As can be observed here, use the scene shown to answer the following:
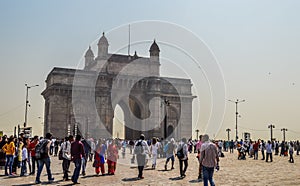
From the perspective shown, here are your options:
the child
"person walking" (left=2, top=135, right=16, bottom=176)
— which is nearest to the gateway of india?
the child

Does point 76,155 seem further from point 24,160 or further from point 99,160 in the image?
point 24,160

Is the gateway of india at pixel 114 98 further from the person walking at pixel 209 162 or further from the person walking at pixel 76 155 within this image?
the person walking at pixel 209 162

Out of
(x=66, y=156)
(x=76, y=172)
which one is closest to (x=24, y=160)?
(x=66, y=156)

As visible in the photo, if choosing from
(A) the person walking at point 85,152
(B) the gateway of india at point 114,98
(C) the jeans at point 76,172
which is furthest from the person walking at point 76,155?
(B) the gateway of india at point 114,98

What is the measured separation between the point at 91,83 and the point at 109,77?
323 centimetres

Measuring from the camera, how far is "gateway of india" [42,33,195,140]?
62312 mm

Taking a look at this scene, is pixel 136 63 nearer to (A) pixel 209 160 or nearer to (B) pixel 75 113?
(B) pixel 75 113

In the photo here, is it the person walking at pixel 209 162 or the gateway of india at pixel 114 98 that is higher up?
the gateway of india at pixel 114 98

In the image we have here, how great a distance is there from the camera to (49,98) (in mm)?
63375

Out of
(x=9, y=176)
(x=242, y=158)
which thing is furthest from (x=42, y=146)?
(x=242, y=158)

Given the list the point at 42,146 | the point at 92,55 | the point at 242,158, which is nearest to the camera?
the point at 42,146

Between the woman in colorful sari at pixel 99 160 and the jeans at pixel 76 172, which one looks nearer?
the jeans at pixel 76 172

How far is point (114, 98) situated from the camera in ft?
217

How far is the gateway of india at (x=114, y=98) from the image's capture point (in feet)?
204
